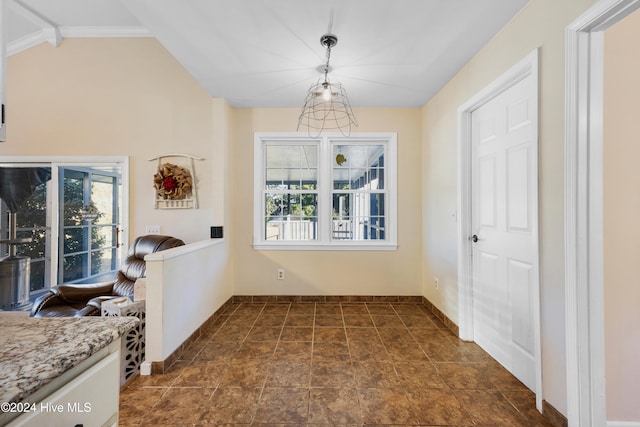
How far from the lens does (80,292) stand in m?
2.53

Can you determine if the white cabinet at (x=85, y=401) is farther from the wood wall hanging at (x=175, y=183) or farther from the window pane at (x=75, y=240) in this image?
the window pane at (x=75, y=240)

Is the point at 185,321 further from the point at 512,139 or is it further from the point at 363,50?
the point at 512,139

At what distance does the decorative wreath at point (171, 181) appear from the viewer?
3174mm

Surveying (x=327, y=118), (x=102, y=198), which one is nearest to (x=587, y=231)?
(x=327, y=118)

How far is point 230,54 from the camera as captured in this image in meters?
2.27

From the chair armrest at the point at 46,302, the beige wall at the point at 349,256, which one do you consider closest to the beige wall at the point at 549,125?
the beige wall at the point at 349,256

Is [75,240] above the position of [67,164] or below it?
below

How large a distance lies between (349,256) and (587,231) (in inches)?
94.0

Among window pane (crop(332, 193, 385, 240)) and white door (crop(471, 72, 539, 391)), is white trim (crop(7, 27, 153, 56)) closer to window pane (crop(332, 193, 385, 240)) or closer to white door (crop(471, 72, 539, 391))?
window pane (crop(332, 193, 385, 240))

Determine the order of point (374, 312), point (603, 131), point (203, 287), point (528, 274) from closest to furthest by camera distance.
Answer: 1. point (603, 131)
2. point (528, 274)
3. point (203, 287)
4. point (374, 312)

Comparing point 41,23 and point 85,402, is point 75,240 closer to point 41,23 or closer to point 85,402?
point 41,23

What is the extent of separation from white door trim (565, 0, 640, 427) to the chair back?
3.15 meters

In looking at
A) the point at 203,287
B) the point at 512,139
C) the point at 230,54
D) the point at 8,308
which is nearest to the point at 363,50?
the point at 230,54

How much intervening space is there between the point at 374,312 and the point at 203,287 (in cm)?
190
